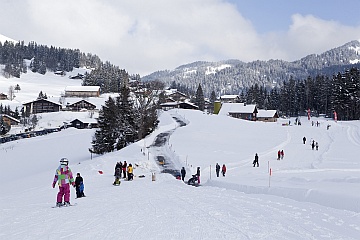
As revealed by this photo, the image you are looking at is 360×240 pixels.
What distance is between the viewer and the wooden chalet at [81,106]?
103500 mm

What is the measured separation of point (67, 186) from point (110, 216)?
286cm

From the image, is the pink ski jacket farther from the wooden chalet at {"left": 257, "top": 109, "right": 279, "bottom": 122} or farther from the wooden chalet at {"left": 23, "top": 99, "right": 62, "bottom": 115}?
the wooden chalet at {"left": 23, "top": 99, "right": 62, "bottom": 115}

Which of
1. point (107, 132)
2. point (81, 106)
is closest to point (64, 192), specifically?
point (107, 132)

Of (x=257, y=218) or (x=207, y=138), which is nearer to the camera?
(x=257, y=218)

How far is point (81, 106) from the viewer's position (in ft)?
343

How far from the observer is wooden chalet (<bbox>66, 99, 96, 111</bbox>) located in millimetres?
103500

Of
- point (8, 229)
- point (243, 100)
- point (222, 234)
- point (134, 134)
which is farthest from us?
point (243, 100)

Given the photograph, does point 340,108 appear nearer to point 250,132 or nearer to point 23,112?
point 250,132

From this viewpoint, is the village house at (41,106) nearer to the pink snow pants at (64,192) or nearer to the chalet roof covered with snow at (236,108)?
the chalet roof covered with snow at (236,108)

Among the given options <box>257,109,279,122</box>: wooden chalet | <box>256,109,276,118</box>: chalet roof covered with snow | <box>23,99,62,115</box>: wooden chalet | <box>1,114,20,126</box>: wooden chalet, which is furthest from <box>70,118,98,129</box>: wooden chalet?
<box>257,109,279,122</box>: wooden chalet

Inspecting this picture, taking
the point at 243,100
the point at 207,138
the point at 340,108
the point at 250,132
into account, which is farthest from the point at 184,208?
the point at 243,100

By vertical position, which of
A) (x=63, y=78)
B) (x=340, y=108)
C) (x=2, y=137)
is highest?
(x=63, y=78)

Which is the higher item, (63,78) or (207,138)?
(63,78)

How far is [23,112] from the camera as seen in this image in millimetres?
97438
